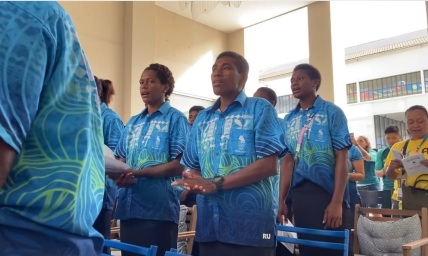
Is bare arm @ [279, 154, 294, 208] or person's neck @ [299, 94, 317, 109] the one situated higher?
person's neck @ [299, 94, 317, 109]

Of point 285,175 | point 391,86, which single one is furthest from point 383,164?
point 391,86

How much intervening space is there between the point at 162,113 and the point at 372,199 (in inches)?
111

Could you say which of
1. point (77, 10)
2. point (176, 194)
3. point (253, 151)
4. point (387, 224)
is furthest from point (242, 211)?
point (77, 10)

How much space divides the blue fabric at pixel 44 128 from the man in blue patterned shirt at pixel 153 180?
1090 millimetres

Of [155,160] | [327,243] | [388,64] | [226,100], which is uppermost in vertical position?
[388,64]

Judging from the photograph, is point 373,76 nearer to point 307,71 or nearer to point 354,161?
point 354,161

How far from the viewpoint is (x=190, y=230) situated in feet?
8.14

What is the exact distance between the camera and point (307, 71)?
219 cm

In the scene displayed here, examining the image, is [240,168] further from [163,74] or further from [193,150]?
[163,74]

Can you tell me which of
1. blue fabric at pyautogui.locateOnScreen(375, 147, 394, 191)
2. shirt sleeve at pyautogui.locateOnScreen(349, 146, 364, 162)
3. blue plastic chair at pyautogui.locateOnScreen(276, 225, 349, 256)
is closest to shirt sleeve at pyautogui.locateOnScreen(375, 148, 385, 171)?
blue fabric at pyautogui.locateOnScreen(375, 147, 394, 191)

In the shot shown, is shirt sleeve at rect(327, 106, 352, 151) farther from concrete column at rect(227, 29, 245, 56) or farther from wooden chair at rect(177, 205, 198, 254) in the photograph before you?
concrete column at rect(227, 29, 245, 56)

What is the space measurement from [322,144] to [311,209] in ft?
1.09

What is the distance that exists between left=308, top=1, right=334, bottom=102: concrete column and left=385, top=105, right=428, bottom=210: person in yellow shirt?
3.07m

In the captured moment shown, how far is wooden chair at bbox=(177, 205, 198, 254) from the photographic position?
232 cm
